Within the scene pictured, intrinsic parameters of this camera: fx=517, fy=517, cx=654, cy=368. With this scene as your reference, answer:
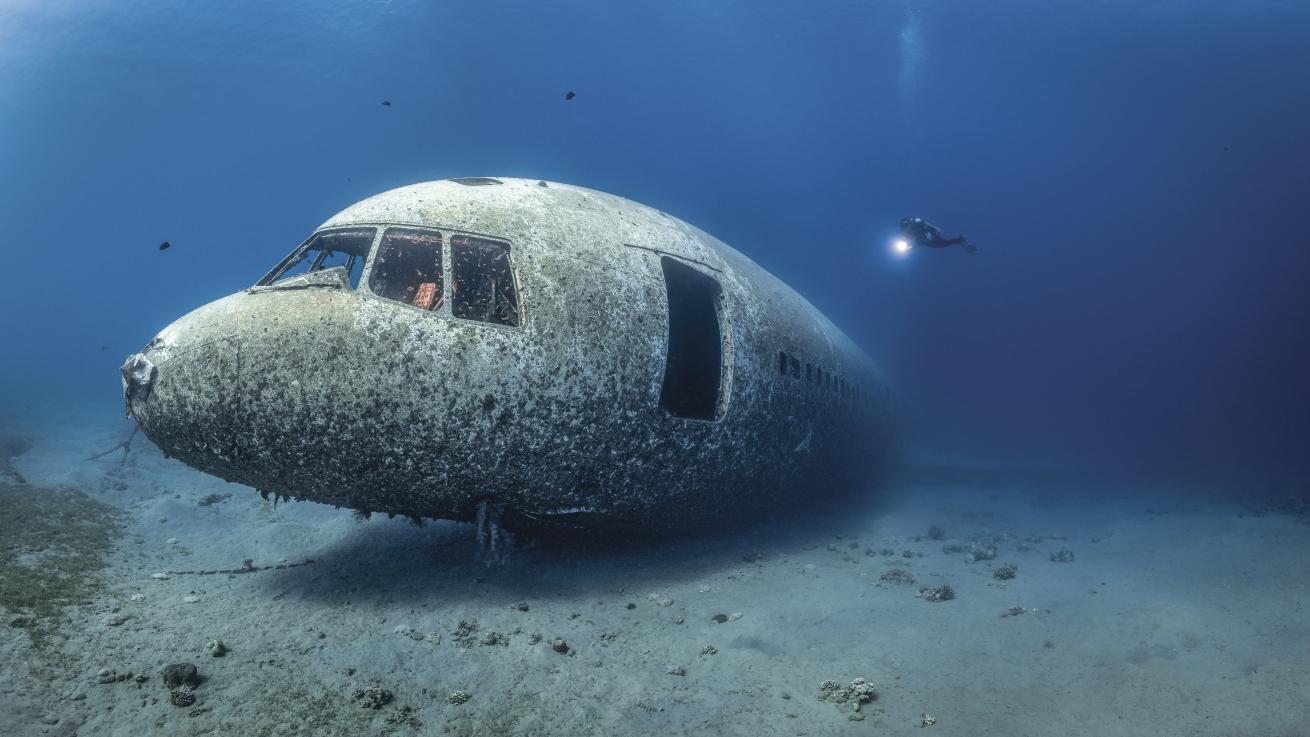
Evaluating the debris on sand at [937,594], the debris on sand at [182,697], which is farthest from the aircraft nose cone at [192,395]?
the debris on sand at [937,594]

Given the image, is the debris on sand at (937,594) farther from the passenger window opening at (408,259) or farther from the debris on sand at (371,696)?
the passenger window opening at (408,259)

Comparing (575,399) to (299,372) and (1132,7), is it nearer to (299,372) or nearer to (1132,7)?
(299,372)

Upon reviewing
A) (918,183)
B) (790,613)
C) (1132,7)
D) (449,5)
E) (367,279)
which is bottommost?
(790,613)

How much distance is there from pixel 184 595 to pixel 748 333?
230 inches

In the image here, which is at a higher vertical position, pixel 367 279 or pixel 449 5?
pixel 449 5

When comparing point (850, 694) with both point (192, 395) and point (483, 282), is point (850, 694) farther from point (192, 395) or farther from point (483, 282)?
point (192, 395)

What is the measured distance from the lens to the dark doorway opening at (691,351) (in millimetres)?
7289

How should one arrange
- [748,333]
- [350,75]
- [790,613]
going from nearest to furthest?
[790,613] < [748,333] < [350,75]

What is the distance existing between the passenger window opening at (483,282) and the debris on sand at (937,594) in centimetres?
499

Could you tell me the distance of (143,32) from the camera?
46.2m

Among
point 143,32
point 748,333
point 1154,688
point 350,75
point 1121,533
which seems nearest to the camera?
point 1154,688

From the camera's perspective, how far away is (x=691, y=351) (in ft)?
26.9

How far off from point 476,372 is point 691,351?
15.0ft

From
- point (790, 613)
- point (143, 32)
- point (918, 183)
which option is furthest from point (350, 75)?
point (918, 183)
